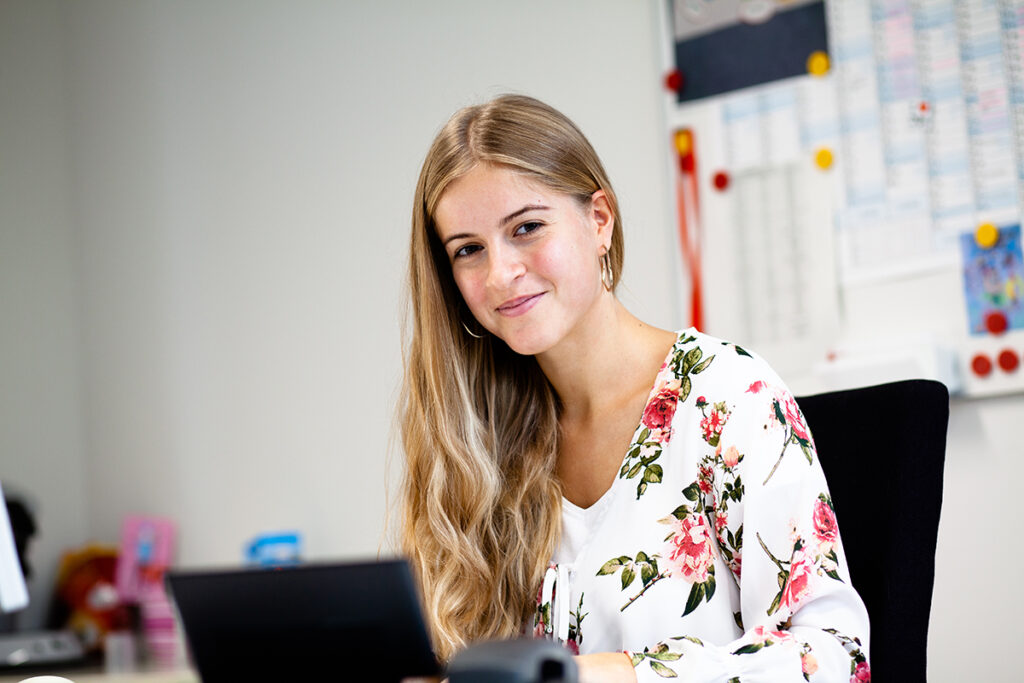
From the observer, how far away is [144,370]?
3.14m

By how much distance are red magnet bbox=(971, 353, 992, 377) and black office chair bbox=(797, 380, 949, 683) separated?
79 cm

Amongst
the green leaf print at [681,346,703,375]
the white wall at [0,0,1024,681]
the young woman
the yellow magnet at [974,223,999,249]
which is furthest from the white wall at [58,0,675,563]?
the green leaf print at [681,346,703,375]

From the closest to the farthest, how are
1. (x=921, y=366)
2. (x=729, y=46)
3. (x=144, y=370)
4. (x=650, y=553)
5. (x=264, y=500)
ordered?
1. (x=650, y=553)
2. (x=921, y=366)
3. (x=729, y=46)
4. (x=264, y=500)
5. (x=144, y=370)

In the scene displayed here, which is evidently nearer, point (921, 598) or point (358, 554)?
point (921, 598)

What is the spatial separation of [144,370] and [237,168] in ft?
2.13

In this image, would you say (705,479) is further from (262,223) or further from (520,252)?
(262,223)

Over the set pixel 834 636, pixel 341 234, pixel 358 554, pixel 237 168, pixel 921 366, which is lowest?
pixel 358 554

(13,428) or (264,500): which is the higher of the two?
(13,428)

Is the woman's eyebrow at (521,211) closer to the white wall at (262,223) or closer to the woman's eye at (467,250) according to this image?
the woman's eye at (467,250)

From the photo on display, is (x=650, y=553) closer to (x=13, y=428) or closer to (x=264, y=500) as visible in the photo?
(x=264, y=500)

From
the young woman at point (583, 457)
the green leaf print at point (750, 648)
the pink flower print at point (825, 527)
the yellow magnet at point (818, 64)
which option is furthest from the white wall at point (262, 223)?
the green leaf print at point (750, 648)

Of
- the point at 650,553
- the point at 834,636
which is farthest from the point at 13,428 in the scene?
the point at 834,636

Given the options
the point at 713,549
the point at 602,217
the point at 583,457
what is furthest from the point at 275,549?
the point at 713,549

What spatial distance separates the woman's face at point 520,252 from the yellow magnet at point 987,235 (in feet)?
3.02
